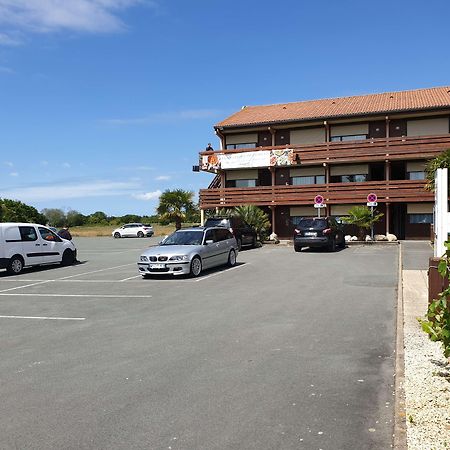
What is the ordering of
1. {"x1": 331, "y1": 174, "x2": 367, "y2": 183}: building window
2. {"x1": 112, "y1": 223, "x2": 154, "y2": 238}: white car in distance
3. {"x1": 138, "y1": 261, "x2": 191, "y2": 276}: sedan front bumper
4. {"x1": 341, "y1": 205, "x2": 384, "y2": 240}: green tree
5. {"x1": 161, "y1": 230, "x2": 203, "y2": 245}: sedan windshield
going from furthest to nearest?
{"x1": 112, "y1": 223, "x2": 154, "y2": 238}: white car in distance < {"x1": 331, "y1": 174, "x2": 367, "y2": 183}: building window < {"x1": 341, "y1": 205, "x2": 384, "y2": 240}: green tree < {"x1": 161, "y1": 230, "x2": 203, "y2": 245}: sedan windshield < {"x1": 138, "y1": 261, "x2": 191, "y2": 276}: sedan front bumper

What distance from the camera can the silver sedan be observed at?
1428 cm

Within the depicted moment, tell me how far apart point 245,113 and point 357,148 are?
1165 centimetres

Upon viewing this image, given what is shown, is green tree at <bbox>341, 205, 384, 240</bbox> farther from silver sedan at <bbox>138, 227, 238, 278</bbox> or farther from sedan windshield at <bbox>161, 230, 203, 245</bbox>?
sedan windshield at <bbox>161, 230, 203, 245</bbox>

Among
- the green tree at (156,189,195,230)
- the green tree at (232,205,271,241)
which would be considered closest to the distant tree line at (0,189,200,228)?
the green tree at (156,189,195,230)

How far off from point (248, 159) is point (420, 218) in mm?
Answer: 12300

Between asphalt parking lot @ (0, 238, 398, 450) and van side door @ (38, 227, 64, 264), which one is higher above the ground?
van side door @ (38, 227, 64, 264)

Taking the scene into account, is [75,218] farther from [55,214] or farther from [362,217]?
[362,217]

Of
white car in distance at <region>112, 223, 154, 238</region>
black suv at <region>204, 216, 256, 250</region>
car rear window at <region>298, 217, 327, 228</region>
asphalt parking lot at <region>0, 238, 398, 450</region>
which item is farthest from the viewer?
white car in distance at <region>112, 223, 154, 238</region>

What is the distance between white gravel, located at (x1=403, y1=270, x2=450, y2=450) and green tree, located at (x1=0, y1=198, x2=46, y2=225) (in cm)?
5767

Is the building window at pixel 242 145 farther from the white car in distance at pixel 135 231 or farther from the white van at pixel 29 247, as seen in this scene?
the white van at pixel 29 247

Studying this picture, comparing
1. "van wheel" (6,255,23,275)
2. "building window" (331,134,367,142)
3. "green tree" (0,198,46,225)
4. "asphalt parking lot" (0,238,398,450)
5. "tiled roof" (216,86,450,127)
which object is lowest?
"asphalt parking lot" (0,238,398,450)

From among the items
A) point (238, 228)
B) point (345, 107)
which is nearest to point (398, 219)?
point (345, 107)

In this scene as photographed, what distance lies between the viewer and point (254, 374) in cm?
552

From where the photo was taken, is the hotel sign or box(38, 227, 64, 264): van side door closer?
box(38, 227, 64, 264): van side door
